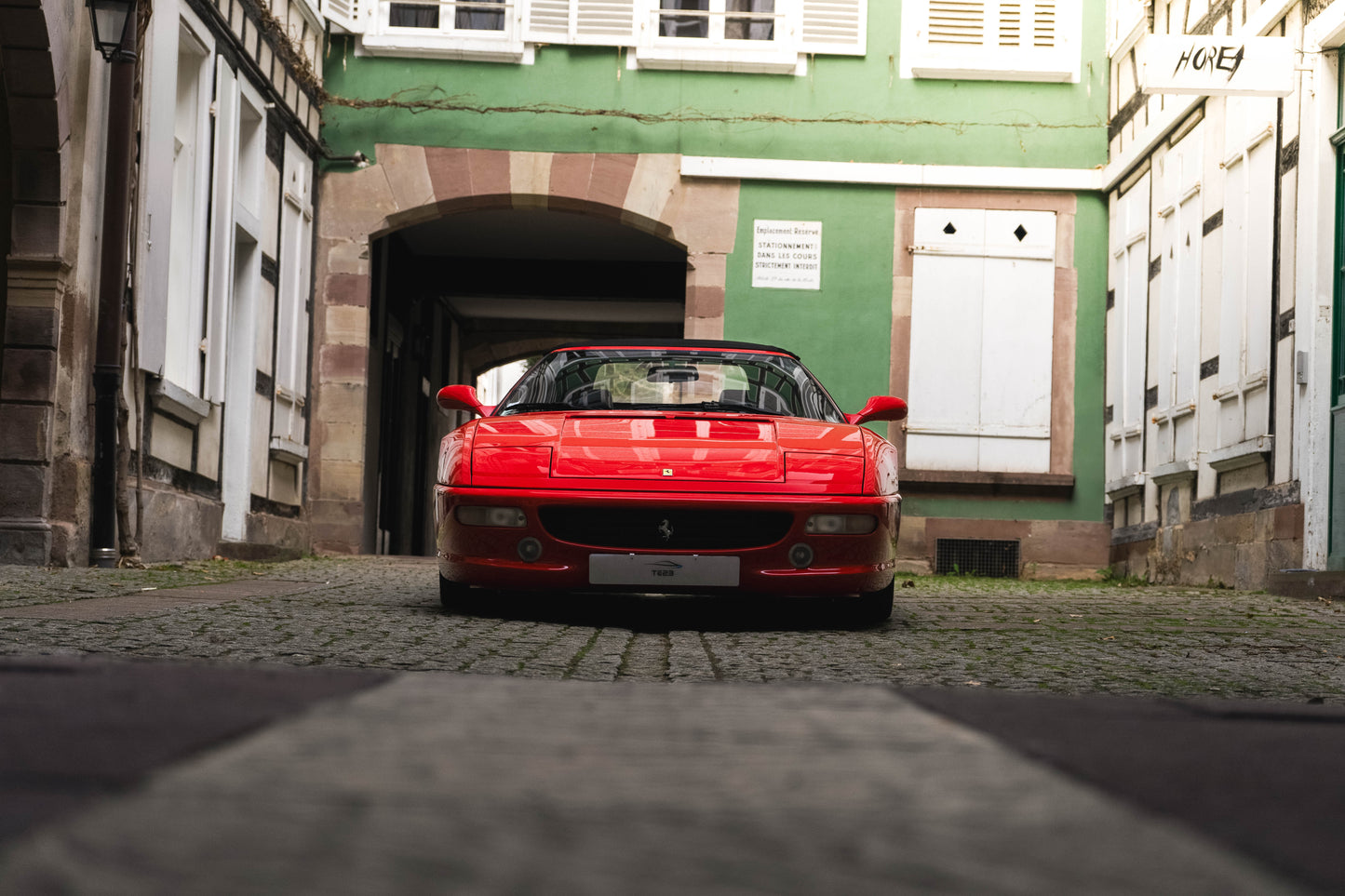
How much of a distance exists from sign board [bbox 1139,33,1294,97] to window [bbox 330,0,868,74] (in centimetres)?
520

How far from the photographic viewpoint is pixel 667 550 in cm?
615

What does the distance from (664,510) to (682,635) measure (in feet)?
1.82

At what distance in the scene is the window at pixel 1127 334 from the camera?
48.1 ft

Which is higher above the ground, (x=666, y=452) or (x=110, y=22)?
(x=110, y=22)

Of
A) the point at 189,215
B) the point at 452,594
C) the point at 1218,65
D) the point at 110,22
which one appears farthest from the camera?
the point at 189,215

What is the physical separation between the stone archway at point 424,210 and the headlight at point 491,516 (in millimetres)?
9760

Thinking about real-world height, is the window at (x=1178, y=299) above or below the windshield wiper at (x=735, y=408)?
above

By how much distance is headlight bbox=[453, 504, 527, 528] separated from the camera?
6.20 m

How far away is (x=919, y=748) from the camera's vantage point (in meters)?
1.17

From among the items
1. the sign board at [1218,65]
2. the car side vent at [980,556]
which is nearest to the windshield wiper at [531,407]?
the sign board at [1218,65]

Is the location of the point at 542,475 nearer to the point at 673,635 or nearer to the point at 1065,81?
the point at 673,635

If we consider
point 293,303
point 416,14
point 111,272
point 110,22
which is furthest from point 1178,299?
point 110,22

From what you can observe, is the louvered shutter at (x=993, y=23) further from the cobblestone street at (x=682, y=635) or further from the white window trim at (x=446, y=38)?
the cobblestone street at (x=682, y=635)

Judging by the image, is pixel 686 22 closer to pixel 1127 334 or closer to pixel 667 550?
pixel 1127 334
